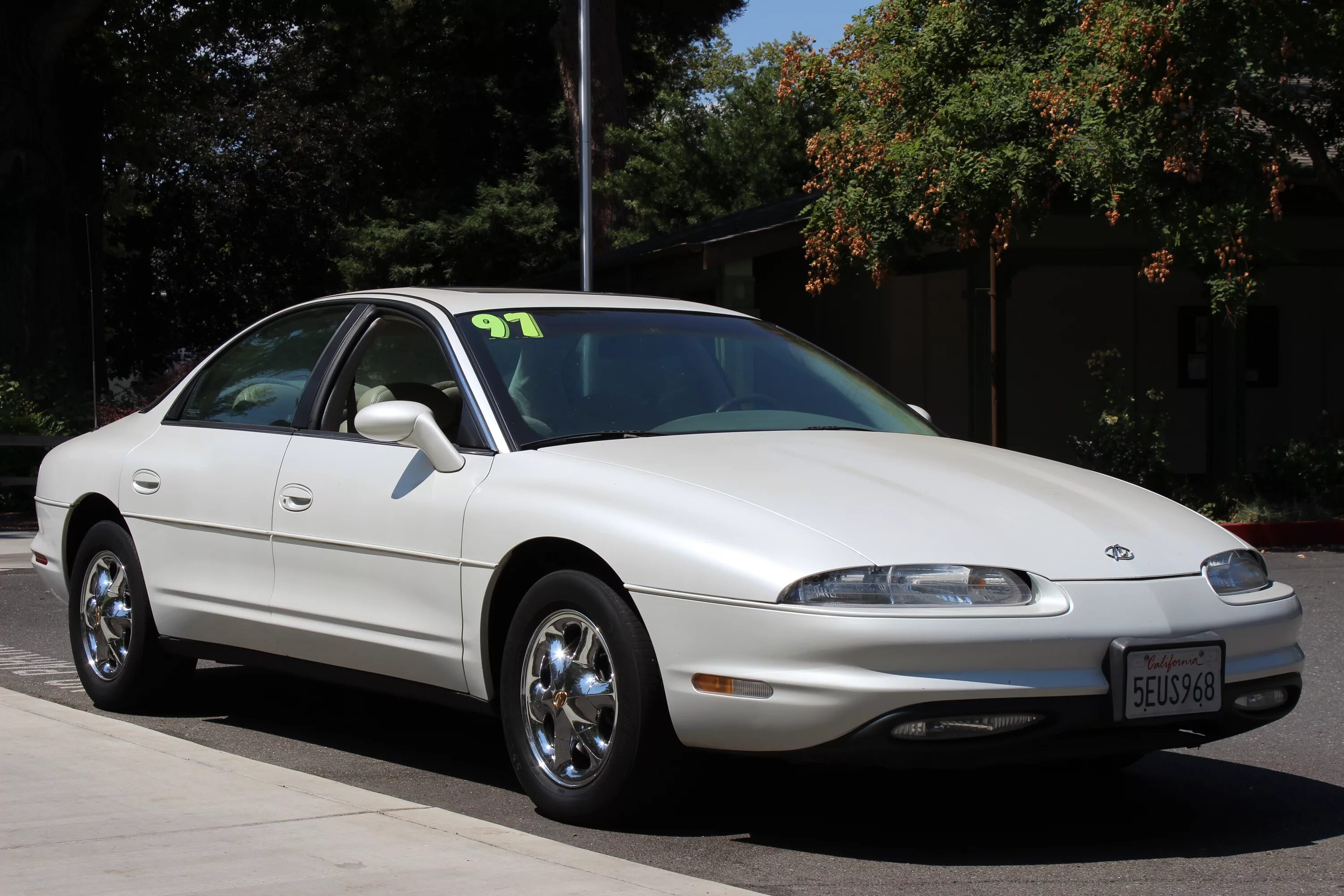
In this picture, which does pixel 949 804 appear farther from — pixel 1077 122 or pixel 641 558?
pixel 1077 122

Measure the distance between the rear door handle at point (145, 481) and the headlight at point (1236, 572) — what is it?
3.83 m

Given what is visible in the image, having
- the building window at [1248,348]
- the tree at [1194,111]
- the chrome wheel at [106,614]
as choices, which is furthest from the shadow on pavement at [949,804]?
the building window at [1248,348]

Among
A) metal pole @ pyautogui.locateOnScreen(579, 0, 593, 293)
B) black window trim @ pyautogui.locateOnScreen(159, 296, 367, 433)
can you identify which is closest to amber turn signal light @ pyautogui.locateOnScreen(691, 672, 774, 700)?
black window trim @ pyautogui.locateOnScreen(159, 296, 367, 433)

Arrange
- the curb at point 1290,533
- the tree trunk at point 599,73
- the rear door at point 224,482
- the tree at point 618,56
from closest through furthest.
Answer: the rear door at point 224,482
the curb at point 1290,533
the tree trunk at point 599,73
the tree at point 618,56

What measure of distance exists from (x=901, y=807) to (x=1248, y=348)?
19.0 m

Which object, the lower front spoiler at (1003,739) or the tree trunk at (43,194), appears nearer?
Answer: the lower front spoiler at (1003,739)

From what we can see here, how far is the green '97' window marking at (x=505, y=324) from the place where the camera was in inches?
224

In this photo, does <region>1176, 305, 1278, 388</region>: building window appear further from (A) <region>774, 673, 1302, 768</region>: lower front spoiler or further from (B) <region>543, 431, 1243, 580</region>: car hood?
(A) <region>774, 673, 1302, 768</region>: lower front spoiler

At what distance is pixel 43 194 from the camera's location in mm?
21906

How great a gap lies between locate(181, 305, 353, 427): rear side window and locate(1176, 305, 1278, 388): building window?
59.2ft

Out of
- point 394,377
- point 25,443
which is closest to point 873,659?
point 394,377

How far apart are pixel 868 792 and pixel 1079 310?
1802 cm

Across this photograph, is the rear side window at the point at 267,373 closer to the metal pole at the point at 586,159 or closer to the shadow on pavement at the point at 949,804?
the shadow on pavement at the point at 949,804

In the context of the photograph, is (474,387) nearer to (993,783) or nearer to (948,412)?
(993,783)
